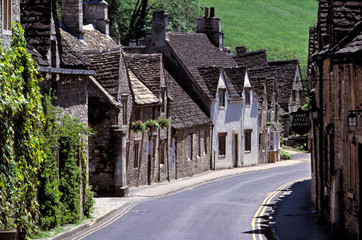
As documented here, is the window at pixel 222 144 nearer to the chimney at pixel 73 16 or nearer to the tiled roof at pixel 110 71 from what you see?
the chimney at pixel 73 16

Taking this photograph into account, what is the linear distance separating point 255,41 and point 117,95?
235 feet

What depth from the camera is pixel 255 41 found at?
102375 millimetres

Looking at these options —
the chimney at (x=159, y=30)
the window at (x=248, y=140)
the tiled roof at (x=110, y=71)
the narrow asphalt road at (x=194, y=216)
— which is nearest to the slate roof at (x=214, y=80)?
the window at (x=248, y=140)

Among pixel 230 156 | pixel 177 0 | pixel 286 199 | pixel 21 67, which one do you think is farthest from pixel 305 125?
pixel 177 0

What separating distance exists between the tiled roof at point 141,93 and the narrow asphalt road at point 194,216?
213 inches

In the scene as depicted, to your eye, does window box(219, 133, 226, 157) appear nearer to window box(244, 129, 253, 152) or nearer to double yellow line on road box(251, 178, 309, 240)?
window box(244, 129, 253, 152)

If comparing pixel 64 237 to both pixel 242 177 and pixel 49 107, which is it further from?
pixel 242 177

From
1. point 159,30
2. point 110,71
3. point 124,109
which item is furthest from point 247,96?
point 110,71

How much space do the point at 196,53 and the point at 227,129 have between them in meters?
7.06

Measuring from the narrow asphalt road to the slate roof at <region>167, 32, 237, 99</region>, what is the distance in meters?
14.6

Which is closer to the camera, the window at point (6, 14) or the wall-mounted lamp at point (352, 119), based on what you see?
the window at point (6, 14)

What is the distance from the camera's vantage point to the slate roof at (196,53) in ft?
164

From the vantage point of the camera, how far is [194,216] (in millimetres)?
25141

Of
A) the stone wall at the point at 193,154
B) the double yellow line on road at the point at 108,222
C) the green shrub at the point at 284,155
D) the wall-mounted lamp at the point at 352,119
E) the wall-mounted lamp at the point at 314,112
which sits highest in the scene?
the wall-mounted lamp at the point at 314,112
